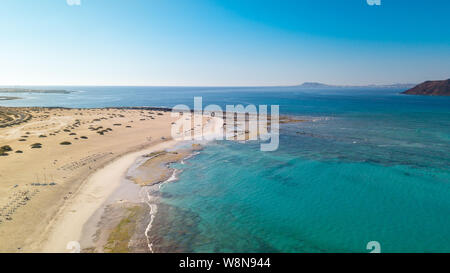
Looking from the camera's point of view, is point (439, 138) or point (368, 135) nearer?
point (439, 138)

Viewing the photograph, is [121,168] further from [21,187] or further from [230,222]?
[230,222]

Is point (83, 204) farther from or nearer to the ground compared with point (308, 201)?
farther from the ground

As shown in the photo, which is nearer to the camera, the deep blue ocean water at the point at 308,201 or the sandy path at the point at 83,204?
the sandy path at the point at 83,204

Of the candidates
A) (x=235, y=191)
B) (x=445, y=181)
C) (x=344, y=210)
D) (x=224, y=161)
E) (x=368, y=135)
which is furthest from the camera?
(x=368, y=135)

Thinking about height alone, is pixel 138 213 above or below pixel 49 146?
below

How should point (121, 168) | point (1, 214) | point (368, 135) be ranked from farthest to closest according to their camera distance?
point (368, 135) → point (121, 168) → point (1, 214)

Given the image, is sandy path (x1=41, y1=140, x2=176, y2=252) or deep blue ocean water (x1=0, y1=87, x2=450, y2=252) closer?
sandy path (x1=41, y1=140, x2=176, y2=252)

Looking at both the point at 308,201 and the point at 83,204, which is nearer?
the point at 83,204

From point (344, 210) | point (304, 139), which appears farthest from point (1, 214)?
point (304, 139)
